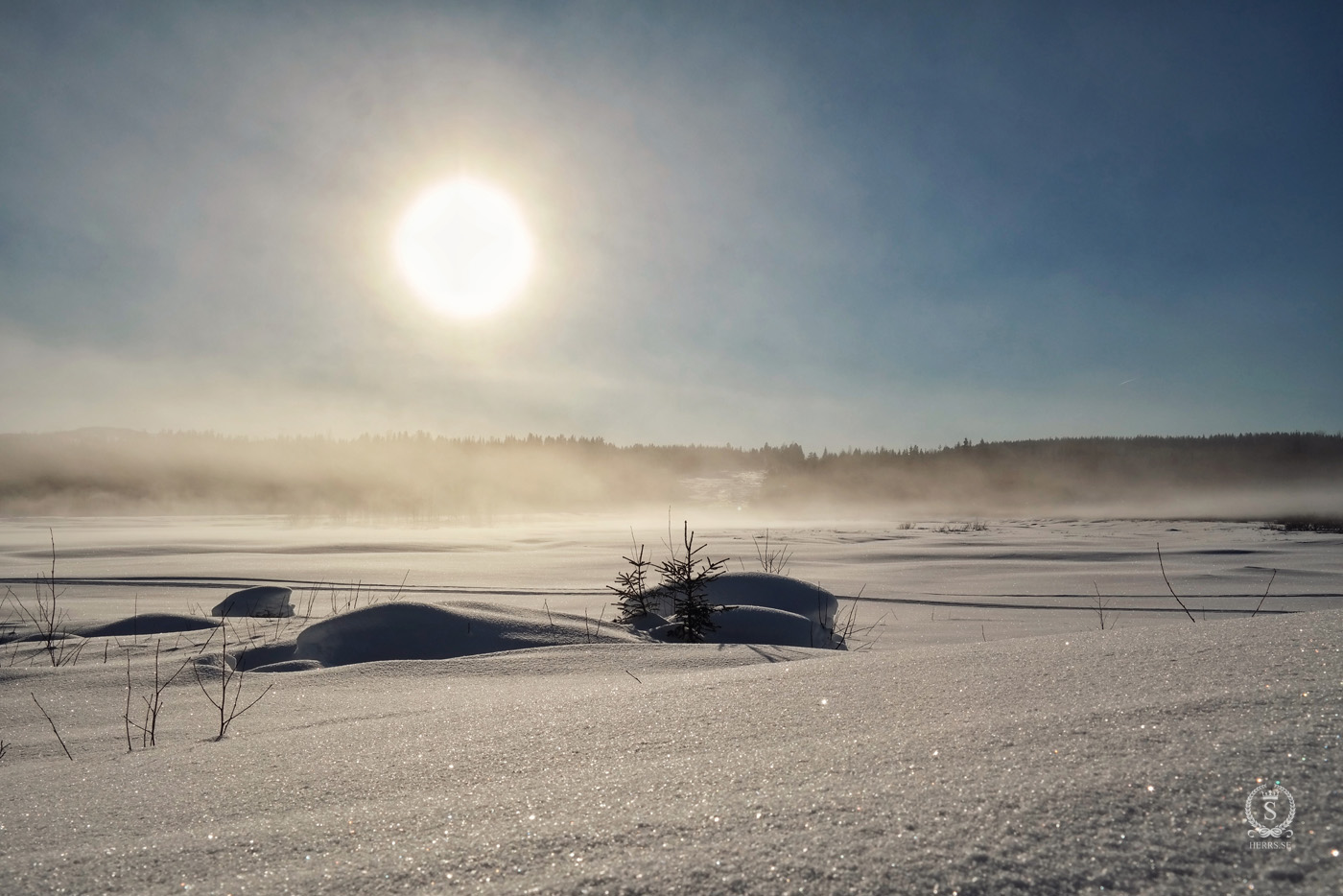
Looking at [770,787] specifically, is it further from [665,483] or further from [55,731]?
[665,483]

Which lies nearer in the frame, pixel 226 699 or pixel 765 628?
pixel 226 699

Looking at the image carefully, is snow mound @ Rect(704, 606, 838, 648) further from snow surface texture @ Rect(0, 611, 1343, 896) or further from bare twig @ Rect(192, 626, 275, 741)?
bare twig @ Rect(192, 626, 275, 741)

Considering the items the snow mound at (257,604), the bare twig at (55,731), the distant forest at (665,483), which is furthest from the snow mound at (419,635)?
the distant forest at (665,483)

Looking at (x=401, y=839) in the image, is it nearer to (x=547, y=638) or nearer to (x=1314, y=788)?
(x=1314, y=788)

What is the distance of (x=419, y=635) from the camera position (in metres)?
3.45

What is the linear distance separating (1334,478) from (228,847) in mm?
51894

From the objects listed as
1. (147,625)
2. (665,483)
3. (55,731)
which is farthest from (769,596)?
(665,483)

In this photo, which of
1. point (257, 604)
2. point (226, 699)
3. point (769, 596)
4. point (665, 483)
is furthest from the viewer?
point (665, 483)

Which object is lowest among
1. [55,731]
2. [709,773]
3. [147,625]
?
[147,625]

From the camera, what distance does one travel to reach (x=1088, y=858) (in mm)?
731

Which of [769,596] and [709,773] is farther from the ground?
[709,773]

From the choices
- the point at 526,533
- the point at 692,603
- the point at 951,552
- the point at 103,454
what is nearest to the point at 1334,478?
the point at 951,552

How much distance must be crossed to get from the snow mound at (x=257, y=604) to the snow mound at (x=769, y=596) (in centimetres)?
293

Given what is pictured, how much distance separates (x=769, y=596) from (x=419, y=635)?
2.49 meters
